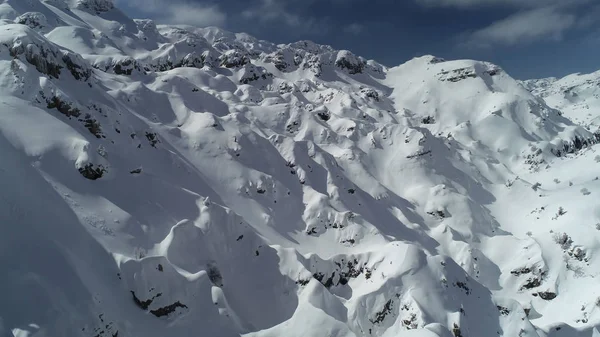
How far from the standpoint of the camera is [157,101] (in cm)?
5159

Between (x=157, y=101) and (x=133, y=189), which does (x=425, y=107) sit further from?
(x=133, y=189)

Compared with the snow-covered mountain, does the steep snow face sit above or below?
below

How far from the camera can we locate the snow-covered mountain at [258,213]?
64.2 ft

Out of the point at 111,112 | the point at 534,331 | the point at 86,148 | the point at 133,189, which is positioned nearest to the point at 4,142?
the point at 86,148

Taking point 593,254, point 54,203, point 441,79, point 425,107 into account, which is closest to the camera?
point 54,203

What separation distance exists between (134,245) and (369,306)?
18106mm

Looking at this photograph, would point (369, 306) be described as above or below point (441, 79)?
above

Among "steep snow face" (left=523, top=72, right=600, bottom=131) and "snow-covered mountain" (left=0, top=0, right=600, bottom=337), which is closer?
"snow-covered mountain" (left=0, top=0, right=600, bottom=337)

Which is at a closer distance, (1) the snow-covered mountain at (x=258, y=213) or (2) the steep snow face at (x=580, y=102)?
(1) the snow-covered mountain at (x=258, y=213)

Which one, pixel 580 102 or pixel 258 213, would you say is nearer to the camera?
pixel 258 213

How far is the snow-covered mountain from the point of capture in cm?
1958

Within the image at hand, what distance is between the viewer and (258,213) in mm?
38625

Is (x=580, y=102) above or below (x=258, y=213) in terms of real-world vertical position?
below

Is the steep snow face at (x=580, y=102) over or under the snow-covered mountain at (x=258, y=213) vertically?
under
